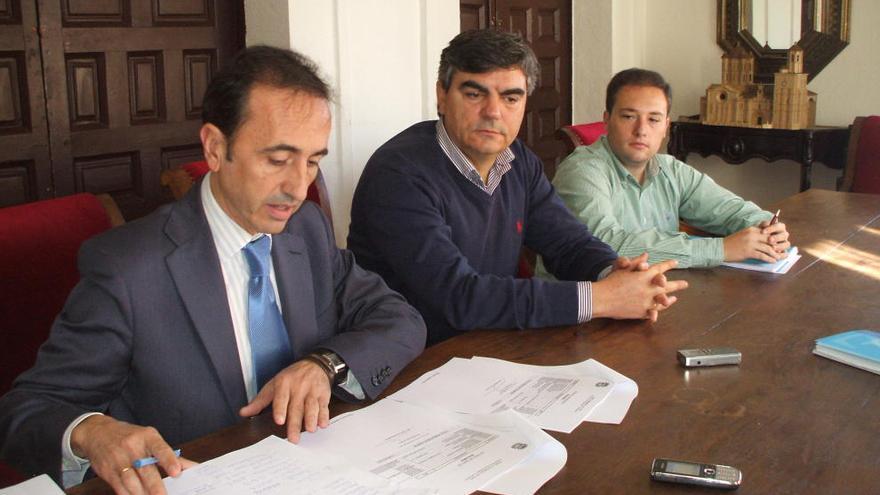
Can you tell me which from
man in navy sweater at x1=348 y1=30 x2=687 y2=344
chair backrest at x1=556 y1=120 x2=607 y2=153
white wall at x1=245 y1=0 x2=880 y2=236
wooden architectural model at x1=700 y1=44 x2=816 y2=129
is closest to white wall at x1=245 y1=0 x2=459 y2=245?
white wall at x1=245 y1=0 x2=880 y2=236

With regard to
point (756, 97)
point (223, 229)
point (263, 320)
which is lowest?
point (263, 320)

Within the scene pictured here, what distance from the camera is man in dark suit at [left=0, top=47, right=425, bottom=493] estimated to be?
1.39 metres

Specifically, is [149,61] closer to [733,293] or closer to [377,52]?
[377,52]

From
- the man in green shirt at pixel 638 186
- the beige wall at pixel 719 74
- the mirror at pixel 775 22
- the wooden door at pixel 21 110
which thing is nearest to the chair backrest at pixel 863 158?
the beige wall at pixel 719 74

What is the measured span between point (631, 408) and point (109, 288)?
0.85m

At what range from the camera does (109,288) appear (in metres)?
1.43

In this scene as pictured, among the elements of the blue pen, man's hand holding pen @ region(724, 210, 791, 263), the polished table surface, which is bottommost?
the polished table surface

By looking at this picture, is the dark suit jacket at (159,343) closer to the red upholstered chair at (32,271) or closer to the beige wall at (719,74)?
the red upholstered chair at (32,271)

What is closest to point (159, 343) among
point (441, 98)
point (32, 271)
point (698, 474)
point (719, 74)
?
point (32, 271)

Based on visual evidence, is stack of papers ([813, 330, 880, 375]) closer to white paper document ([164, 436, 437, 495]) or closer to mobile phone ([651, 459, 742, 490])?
mobile phone ([651, 459, 742, 490])

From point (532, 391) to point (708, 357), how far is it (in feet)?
1.19

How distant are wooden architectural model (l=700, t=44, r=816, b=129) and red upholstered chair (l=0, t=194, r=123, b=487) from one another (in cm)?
401

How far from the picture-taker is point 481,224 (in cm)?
237

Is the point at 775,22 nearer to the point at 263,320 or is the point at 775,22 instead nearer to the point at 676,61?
the point at 676,61
